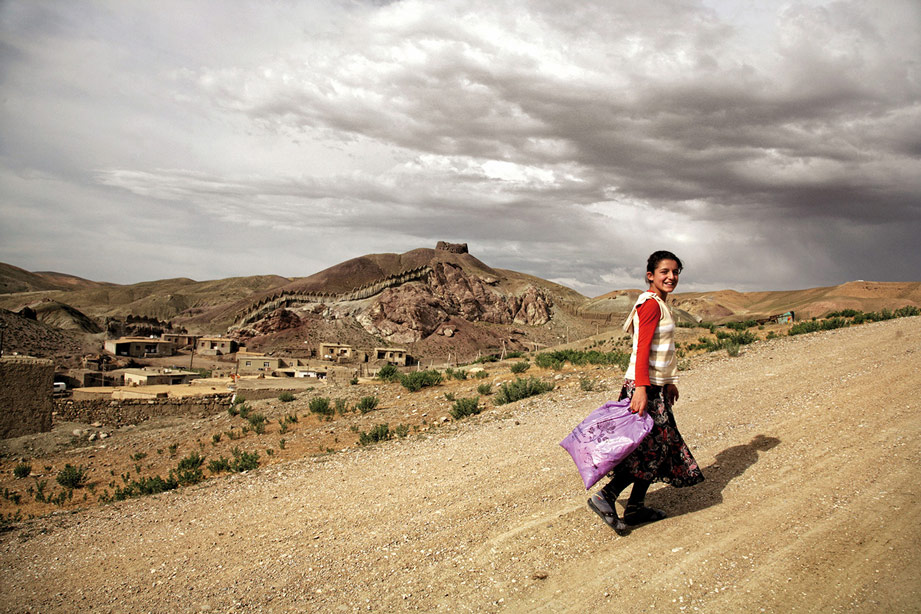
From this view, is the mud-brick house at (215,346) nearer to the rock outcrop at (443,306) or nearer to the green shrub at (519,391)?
the rock outcrop at (443,306)

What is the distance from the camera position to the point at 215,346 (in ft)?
157

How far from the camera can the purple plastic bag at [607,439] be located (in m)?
3.72

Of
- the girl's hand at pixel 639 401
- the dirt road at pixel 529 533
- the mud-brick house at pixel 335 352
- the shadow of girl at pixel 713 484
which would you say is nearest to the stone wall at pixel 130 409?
the dirt road at pixel 529 533

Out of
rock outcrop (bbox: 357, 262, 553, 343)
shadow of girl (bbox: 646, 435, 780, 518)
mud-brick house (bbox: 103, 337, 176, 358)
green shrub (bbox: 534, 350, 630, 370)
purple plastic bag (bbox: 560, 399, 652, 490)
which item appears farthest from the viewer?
rock outcrop (bbox: 357, 262, 553, 343)

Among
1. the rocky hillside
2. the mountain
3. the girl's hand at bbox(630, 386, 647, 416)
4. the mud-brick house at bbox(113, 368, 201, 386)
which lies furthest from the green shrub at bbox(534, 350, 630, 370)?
the rocky hillside

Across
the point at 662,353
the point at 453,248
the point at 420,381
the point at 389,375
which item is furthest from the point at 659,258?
the point at 453,248

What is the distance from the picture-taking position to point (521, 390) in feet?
36.1

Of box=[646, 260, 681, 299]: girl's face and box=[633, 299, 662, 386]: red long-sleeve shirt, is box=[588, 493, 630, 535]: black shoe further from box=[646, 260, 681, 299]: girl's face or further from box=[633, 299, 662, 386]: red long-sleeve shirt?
box=[646, 260, 681, 299]: girl's face

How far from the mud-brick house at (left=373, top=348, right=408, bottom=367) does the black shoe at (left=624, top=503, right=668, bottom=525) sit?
40164mm

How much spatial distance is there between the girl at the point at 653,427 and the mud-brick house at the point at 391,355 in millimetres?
40262

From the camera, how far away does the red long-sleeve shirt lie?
380 cm

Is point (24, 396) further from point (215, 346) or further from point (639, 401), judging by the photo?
point (215, 346)

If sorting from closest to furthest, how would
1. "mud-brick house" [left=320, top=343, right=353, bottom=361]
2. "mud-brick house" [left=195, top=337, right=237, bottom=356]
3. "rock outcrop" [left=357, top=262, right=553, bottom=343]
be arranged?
"mud-brick house" [left=320, top=343, right=353, bottom=361], "mud-brick house" [left=195, top=337, right=237, bottom=356], "rock outcrop" [left=357, top=262, right=553, bottom=343]

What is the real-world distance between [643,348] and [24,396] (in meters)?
Result: 18.5
